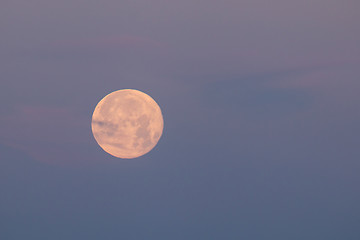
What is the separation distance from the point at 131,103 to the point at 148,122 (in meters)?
0.84

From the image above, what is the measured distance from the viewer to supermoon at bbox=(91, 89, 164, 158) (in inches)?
365

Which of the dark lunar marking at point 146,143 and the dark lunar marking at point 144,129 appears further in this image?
the dark lunar marking at point 146,143

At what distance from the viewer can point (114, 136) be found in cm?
950

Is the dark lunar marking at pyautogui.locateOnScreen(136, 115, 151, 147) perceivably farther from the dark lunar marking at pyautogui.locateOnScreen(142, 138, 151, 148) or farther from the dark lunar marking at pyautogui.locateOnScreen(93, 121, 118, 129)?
the dark lunar marking at pyautogui.locateOnScreen(93, 121, 118, 129)

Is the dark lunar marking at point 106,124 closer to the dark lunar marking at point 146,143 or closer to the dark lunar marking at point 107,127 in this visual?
the dark lunar marking at point 107,127

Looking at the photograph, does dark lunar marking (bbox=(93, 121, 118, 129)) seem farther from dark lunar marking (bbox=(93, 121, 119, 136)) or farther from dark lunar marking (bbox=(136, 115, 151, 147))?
dark lunar marking (bbox=(136, 115, 151, 147))

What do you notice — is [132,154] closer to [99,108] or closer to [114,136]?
[114,136]

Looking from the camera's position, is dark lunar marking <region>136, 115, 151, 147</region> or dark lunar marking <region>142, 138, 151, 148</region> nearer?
dark lunar marking <region>136, 115, 151, 147</region>

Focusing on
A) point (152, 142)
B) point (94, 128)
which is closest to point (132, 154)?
point (152, 142)

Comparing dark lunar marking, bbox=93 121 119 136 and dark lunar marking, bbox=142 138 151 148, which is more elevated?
dark lunar marking, bbox=93 121 119 136

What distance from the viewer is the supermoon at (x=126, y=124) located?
9281mm

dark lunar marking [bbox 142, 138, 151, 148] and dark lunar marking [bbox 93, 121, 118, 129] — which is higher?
dark lunar marking [bbox 93, 121, 118, 129]

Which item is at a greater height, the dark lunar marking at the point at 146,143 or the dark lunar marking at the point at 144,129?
the dark lunar marking at the point at 144,129

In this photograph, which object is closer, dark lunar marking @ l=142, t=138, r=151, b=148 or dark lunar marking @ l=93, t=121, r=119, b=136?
dark lunar marking @ l=93, t=121, r=119, b=136
